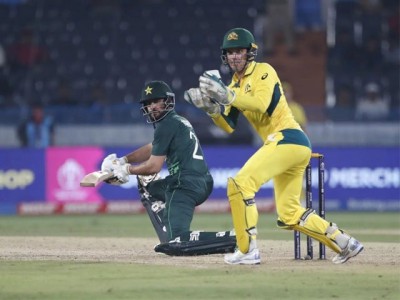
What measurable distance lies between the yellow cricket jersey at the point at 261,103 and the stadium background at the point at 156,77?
9.62 meters

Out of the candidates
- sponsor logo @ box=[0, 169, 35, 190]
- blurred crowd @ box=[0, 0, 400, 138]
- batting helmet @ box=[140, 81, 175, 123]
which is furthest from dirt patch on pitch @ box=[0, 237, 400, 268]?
blurred crowd @ box=[0, 0, 400, 138]

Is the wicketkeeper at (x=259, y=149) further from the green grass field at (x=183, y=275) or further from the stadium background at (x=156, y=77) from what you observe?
the stadium background at (x=156, y=77)

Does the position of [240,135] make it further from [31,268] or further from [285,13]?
[31,268]

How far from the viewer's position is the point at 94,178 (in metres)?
9.66

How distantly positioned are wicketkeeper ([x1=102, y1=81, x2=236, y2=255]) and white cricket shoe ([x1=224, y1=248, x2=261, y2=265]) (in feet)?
1.26

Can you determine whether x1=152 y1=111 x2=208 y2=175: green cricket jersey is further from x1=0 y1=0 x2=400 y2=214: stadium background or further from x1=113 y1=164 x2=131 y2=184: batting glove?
x1=0 y1=0 x2=400 y2=214: stadium background

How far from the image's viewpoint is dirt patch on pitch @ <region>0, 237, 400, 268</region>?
9469 millimetres

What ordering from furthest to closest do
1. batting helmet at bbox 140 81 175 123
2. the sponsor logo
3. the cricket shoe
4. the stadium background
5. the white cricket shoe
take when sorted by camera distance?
the stadium background
the sponsor logo
batting helmet at bbox 140 81 175 123
the cricket shoe
the white cricket shoe

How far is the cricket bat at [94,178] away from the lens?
378 inches

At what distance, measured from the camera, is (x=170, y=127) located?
379 inches

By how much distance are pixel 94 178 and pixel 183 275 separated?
1.81m

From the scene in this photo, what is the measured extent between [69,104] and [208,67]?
3151mm

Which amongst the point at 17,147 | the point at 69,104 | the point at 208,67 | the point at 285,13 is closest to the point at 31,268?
the point at 17,147

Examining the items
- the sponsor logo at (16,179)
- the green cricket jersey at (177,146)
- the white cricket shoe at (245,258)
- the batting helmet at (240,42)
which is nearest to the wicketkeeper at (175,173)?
the green cricket jersey at (177,146)
